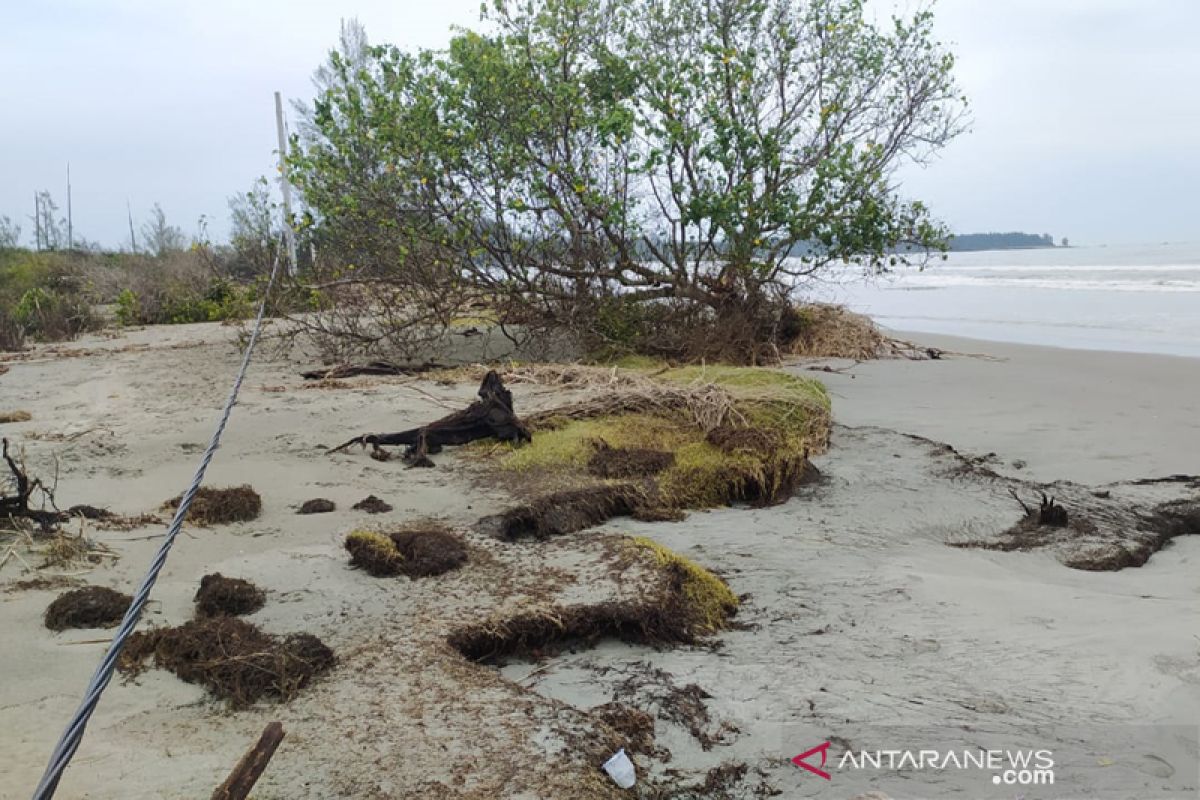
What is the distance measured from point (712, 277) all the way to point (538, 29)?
11.4ft

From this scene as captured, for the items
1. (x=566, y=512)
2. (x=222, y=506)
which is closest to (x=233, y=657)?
(x=222, y=506)

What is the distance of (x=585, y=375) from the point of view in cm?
749

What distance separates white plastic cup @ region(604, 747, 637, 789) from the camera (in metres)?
2.33

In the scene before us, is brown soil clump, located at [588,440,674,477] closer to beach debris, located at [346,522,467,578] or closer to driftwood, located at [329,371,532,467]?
driftwood, located at [329,371,532,467]

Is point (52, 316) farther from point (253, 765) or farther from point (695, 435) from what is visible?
point (253, 765)

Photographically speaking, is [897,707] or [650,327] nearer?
[897,707]

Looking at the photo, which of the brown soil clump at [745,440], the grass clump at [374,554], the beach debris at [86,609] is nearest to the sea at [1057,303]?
the brown soil clump at [745,440]

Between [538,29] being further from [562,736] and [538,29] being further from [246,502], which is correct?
[562,736]

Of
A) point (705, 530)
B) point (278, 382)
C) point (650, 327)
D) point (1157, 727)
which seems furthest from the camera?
point (650, 327)

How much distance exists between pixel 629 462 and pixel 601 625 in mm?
2095

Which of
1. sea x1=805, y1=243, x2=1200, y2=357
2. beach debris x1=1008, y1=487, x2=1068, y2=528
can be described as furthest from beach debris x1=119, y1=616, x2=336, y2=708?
sea x1=805, y1=243, x2=1200, y2=357

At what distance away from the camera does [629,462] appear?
533 centimetres

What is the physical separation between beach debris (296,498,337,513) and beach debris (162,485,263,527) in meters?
0.22

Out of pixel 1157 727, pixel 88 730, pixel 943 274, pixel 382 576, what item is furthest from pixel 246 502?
pixel 943 274
